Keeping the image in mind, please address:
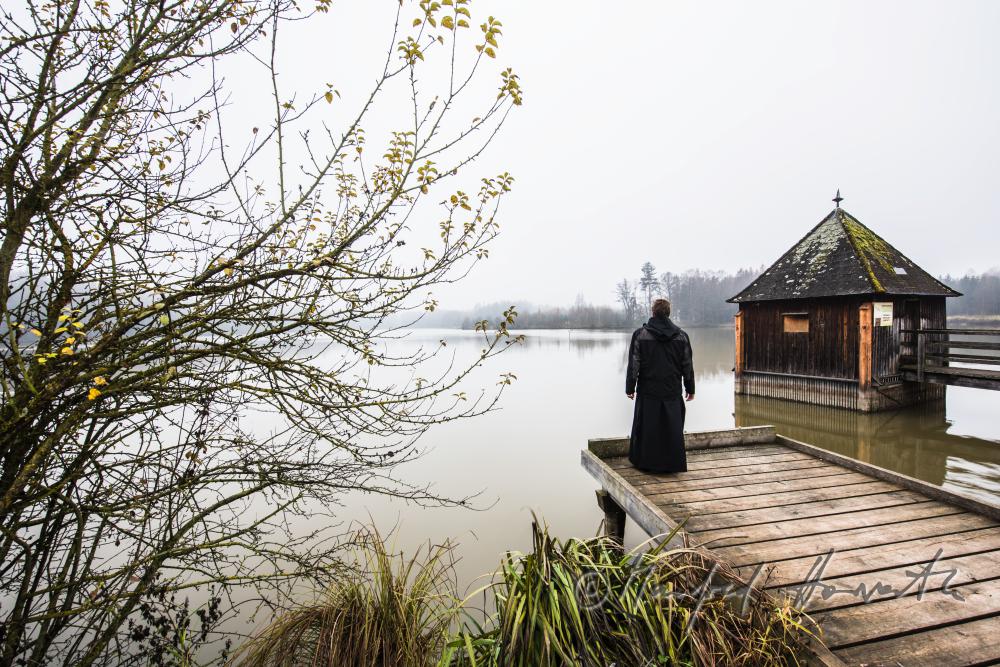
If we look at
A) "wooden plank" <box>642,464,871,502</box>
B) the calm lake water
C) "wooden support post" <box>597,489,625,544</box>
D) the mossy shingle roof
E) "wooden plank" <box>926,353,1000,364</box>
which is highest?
the mossy shingle roof

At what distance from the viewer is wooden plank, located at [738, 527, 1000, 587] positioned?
9.46ft

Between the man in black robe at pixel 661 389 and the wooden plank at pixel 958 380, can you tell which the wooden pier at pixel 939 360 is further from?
the man in black robe at pixel 661 389

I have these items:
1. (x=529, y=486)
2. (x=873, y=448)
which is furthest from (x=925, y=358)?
(x=529, y=486)

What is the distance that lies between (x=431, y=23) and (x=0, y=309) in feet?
9.06

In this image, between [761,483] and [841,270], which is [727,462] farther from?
[841,270]

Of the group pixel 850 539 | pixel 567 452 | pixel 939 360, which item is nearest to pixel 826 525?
pixel 850 539

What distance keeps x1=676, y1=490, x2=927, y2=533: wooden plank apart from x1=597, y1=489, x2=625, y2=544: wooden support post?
1.45 m

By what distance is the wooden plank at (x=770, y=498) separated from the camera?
3.91m

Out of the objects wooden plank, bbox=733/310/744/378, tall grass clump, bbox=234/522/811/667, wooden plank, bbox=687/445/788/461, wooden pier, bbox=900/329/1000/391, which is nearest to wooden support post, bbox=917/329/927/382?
wooden pier, bbox=900/329/1000/391

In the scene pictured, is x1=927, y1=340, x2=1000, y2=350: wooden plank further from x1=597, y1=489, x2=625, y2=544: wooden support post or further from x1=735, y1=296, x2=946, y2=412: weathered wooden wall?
x1=597, y1=489, x2=625, y2=544: wooden support post

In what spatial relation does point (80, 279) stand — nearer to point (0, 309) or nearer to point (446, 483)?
point (0, 309)

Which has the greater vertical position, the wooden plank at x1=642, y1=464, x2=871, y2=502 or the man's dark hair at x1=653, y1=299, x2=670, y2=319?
the man's dark hair at x1=653, y1=299, x2=670, y2=319

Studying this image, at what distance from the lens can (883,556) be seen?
3068 millimetres

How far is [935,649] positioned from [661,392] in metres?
2.63
